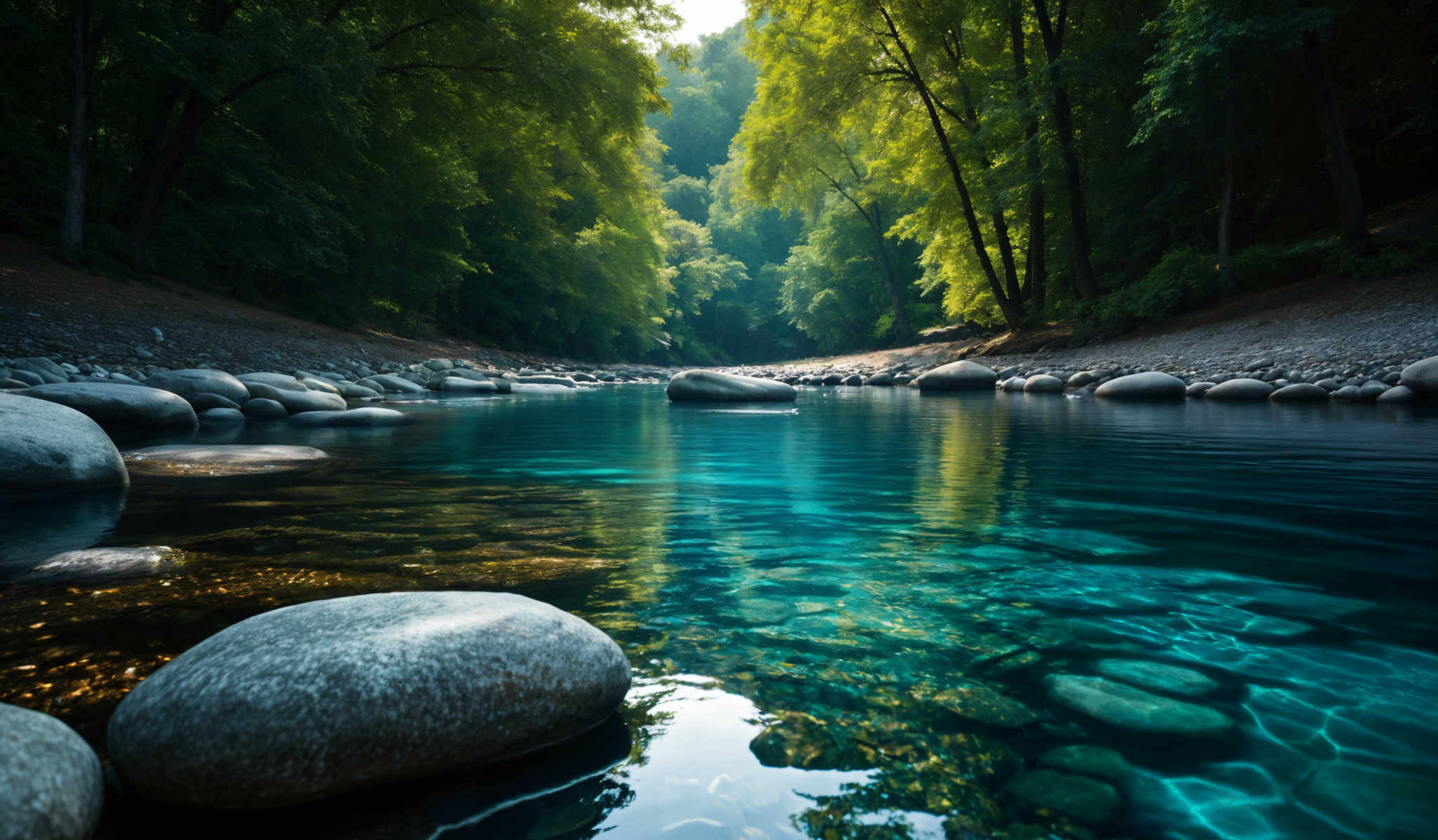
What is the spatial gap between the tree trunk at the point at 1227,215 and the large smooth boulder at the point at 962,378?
15.6 ft

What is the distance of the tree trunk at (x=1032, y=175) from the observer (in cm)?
1521

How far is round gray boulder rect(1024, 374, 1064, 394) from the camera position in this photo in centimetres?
1246

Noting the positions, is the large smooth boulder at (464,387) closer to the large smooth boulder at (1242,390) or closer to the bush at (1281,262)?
the large smooth boulder at (1242,390)

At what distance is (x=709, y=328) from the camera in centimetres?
6072

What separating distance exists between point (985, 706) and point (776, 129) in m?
19.8

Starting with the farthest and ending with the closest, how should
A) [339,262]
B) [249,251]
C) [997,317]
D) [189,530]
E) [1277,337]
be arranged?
[997,317]
[339,262]
[249,251]
[1277,337]
[189,530]

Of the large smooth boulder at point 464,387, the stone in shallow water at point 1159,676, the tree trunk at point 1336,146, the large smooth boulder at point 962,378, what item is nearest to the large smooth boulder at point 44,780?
the stone in shallow water at point 1159,676

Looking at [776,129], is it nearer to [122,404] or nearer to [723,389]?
[723,389]

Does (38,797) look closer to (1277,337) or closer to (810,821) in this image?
(810,821)

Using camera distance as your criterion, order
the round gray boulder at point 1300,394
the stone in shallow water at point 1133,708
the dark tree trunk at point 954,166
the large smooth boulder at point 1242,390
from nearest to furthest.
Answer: the stone in shallow water at point 1133,708 → the round gray boulder at point 1300,394 → the large smooth boulder at point 1242,390 → the dark tree trunk at point 954,166

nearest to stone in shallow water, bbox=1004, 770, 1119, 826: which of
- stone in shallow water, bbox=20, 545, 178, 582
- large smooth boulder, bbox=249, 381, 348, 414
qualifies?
stone in shallow water, bbox=20, 545, 178, 582

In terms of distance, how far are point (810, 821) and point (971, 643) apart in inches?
33.6

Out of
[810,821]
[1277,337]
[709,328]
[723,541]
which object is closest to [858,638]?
[810,821]

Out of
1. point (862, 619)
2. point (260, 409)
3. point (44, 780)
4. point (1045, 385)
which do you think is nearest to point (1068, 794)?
point (862, 619)
